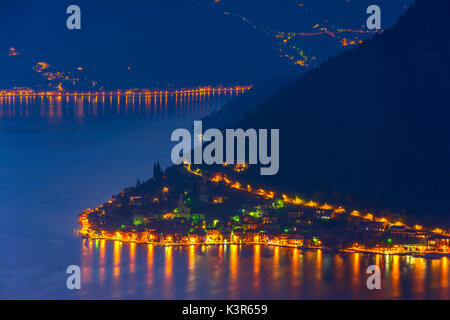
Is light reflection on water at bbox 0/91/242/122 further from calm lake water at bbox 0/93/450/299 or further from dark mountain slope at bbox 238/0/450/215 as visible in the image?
calm lake water at bbox 0/93/450/299

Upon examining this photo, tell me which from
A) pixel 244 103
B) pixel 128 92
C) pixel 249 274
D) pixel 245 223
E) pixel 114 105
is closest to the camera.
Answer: pixel 249 274

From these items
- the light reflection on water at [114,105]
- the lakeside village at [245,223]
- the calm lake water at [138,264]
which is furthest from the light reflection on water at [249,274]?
the light reflection on water at [114,105]

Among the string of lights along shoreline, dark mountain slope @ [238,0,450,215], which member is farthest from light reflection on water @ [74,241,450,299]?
the string of lights along shoreline

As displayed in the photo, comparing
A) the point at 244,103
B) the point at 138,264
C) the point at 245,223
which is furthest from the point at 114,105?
the point at 138,264

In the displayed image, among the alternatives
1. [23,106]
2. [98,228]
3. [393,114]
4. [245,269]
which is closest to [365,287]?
[245,269]

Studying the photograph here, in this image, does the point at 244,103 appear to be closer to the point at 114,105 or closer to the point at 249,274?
the point at 114,105
